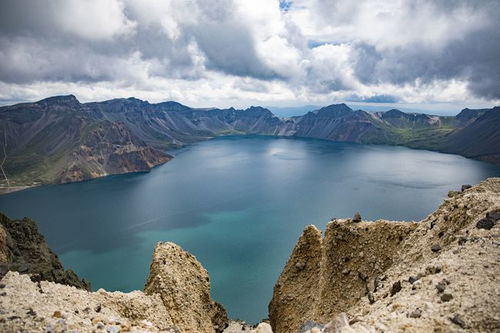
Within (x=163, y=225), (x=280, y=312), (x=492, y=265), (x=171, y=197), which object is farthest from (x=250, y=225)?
(x=492, y=265)

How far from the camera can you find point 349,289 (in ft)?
99.2

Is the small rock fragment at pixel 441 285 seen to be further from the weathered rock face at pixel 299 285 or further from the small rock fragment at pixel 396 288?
the weathered rock face at pixel 299 285

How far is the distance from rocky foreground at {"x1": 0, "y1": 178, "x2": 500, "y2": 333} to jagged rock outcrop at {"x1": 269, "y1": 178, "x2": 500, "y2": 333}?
0.07 m

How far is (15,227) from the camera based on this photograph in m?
53.0

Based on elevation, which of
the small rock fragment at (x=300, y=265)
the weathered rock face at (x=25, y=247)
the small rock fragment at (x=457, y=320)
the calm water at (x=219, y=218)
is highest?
the small rock fragment at (x=457, y=320)

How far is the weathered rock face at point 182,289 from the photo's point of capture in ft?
102

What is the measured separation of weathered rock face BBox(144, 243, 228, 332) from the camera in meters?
31.0

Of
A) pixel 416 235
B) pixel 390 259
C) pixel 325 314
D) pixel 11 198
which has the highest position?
pixel 416 235

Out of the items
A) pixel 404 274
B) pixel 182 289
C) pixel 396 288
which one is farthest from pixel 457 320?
pixel 182 289

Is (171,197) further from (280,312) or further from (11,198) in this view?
(280,312)

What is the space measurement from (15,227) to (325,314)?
50071mm

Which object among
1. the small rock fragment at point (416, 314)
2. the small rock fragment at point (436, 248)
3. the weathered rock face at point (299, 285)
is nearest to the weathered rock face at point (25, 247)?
the weathered rock face at point (299, 285)

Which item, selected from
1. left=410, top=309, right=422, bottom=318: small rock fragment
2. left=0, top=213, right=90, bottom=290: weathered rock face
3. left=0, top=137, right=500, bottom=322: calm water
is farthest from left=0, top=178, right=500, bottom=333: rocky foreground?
left=0, top=137, right=500, bottom=322: calm water

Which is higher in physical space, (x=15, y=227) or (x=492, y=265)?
(x=492, y=265)
